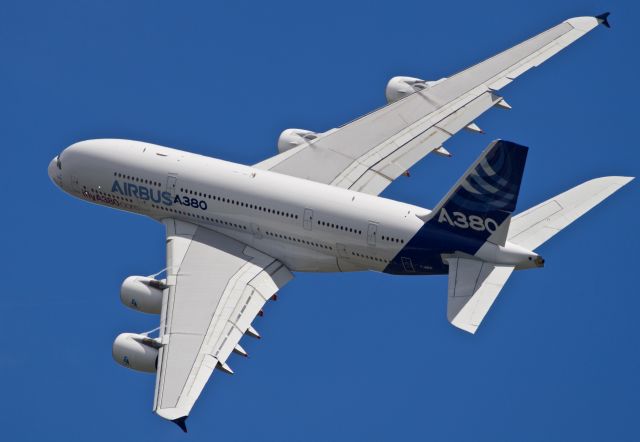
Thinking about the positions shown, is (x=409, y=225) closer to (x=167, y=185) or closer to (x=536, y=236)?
(x=536, y=236)

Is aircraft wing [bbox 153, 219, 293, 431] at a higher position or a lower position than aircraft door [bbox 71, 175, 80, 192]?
lower

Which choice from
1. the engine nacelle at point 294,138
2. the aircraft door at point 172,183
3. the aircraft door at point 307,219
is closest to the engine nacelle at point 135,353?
the aircraft door at point 307,219

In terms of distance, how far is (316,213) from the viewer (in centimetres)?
8594

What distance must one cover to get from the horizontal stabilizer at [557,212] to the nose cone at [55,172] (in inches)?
966

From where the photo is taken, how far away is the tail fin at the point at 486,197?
260 ft

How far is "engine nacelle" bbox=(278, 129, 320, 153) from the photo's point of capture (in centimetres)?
9400

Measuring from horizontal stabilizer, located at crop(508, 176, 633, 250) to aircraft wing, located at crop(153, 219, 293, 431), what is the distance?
11791mm

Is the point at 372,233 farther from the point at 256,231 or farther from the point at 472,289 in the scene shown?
the point at 472,289

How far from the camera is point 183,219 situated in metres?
89.2

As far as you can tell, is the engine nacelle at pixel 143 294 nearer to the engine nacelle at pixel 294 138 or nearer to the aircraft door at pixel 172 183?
the aircraft door at pixel 172 183

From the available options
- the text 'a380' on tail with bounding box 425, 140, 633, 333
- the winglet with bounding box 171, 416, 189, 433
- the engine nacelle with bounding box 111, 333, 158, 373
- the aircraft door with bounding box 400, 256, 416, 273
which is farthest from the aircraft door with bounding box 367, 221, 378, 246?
the winglet with bounding box 171, 416, 189, 433

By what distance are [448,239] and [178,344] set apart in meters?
13.4

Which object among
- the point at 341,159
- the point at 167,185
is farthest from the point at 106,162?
the point at 341,159

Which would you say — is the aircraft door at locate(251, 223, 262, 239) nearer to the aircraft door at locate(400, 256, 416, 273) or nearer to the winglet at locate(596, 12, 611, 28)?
the aircraft door at locate(400, 256, 416, 273)
